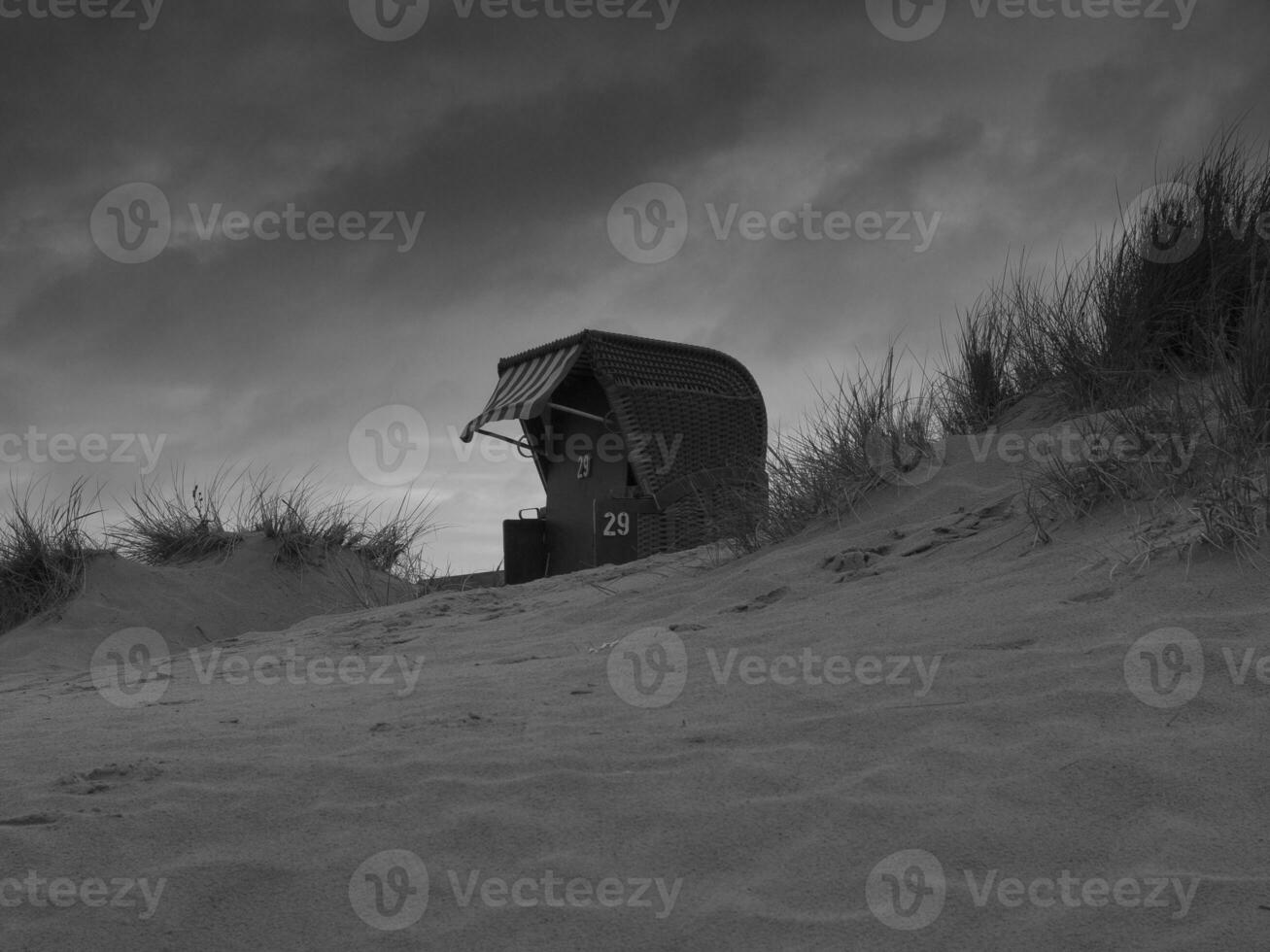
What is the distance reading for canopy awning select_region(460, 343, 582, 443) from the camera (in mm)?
6836

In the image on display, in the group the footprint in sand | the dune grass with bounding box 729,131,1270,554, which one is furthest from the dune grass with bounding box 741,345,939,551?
the footprint in sand

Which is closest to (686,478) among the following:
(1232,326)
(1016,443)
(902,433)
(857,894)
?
(902,433)

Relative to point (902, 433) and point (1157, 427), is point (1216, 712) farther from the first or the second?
point (902, 433)

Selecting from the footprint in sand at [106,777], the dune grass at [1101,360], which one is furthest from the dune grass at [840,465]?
the footprint in sand at [106,777]

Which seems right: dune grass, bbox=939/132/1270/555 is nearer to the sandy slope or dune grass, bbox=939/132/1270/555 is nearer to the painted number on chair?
the sandy slope

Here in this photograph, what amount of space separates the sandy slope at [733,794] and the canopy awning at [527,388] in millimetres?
3800

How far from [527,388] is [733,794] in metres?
5.51

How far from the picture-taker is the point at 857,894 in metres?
1.58

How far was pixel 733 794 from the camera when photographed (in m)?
1.90

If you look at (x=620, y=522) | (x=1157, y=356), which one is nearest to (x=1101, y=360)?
(x=1157, y=356)

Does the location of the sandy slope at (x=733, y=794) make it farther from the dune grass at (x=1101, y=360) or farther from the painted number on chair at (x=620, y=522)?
the painted number on chair at (x=620, y=522)

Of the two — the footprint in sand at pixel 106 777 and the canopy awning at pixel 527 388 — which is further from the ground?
the canopy awning at pixel 527 388

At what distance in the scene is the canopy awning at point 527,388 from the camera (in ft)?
22.4

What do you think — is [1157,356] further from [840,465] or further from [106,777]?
[106,777]
